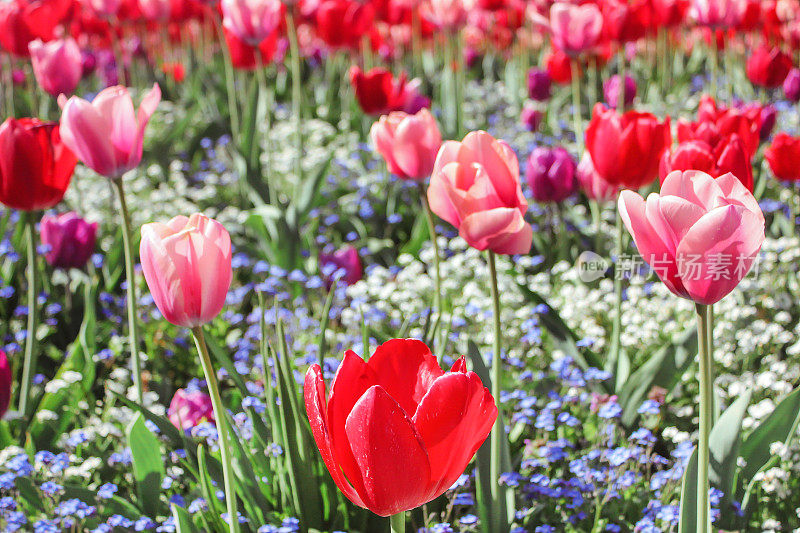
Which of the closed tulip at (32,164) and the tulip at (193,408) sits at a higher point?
the closed tulip at (32,164)

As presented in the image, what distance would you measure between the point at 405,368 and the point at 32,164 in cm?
129

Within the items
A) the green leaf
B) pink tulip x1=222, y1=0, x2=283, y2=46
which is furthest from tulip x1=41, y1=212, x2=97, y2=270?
the green leaf

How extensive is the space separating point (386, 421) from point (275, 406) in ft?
2.77

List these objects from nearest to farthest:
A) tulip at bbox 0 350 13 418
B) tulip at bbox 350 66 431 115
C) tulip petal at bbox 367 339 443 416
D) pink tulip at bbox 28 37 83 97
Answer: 1. tulip petal at bbox 367 339 443 416
2. tulip at bbox 0 350 13 418
3. pink tulip at bbox 28 37 83 97
4. tulip at bbox 350 66 431 115

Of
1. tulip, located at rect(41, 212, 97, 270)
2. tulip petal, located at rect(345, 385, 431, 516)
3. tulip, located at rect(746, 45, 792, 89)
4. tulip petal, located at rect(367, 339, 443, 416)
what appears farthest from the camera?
tulip, located at rect(746, 45, 792, 89)

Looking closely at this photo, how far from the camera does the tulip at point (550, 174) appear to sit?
2922 millimetres

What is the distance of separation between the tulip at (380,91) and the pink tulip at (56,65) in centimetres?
105

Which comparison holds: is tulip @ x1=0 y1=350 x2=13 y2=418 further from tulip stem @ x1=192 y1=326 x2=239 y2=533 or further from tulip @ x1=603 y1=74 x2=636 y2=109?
tulip @ x1=603 y1=74 x2=636 y2=109

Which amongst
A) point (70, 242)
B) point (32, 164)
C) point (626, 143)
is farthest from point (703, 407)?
point (70, 242)

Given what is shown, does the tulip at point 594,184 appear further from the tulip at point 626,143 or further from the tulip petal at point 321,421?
the tulip petal at point 321,421

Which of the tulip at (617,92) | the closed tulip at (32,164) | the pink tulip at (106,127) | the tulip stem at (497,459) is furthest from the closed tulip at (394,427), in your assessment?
the tulip at (617,92)

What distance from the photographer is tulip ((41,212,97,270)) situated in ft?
8.93

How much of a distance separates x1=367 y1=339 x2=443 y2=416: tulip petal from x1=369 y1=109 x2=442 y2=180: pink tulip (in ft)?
3.21

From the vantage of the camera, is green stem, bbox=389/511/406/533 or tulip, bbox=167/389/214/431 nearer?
green stem, bbox=389/511/406/533
